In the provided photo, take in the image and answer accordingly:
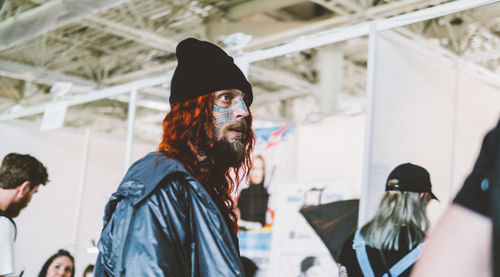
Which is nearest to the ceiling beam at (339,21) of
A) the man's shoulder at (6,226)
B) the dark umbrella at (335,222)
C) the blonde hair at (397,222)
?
the dark umbrella at (335,222)

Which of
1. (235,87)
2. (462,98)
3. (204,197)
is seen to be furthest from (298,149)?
(204,197)

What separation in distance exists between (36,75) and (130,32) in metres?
2.95

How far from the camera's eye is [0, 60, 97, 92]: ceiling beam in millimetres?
9820

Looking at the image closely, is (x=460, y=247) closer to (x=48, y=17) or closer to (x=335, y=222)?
(x=335, y=222)

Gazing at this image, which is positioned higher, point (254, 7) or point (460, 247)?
point (254, 7)

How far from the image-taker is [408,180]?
233 cm

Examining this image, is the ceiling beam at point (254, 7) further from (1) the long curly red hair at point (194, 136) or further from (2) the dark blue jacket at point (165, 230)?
(2) the dark blue jacket at point (165, 230)

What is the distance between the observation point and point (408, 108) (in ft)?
8.58

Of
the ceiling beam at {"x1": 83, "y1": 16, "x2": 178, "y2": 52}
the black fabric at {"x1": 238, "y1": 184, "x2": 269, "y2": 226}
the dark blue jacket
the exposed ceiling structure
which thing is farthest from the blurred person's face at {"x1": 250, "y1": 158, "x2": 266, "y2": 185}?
the ceiling beam at {"x1": 83, "y1": 16, "x2": 178, "y2": 52}

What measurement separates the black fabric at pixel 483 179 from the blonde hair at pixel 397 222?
178 centimetres

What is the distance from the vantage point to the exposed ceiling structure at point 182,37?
21.3 ft

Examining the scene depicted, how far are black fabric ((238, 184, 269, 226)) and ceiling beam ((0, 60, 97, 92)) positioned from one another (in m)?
7.33

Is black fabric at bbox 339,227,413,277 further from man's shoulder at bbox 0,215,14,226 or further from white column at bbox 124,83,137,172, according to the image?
white column at bbox 124,83,137,172

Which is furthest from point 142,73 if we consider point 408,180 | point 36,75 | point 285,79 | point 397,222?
point 397,222
